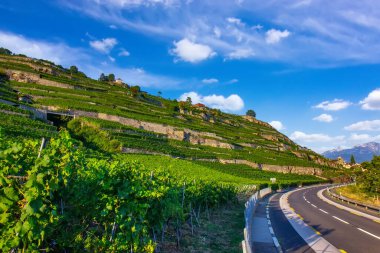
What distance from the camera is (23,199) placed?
498 cm

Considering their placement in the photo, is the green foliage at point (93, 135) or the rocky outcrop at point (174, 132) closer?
the green foliage at point (93, 135)

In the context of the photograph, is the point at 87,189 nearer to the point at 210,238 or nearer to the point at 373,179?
the point at 210,238

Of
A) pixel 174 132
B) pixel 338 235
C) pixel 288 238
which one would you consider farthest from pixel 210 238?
pixel 174 132

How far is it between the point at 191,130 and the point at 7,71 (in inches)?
1891

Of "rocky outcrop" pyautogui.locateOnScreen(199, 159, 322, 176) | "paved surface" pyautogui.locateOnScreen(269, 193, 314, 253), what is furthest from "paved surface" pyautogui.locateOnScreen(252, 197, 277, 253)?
"rocky outcrop" pyautogui.locateOnScreen(199, 159, 322, 176)

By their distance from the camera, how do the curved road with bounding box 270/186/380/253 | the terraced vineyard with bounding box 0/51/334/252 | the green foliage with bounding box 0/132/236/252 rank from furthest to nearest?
the curved road with bounding box 270/186/380/253 → the terraced vineyard with bounding box 0/51/334/252 → the green foliage with bounding box 0/132/236/252

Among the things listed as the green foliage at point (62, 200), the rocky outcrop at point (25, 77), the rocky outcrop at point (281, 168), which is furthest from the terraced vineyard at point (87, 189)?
the rocky outcrop at point (281, 168)

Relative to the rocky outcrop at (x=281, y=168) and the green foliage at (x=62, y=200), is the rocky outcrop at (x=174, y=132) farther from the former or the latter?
the green foliage at (x=62, y=200)

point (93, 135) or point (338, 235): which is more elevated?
point (93, 135)

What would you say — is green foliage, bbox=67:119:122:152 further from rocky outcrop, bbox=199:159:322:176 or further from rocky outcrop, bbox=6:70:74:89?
rocky outcrop, bbox=6:70:74:89

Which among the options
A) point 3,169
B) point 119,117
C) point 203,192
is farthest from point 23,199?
point 119,117

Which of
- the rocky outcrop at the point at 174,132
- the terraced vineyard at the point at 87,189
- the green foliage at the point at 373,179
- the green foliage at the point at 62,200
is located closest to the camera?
the green foliage at the point at 62,200

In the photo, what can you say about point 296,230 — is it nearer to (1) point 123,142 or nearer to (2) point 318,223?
(2) point 318,223

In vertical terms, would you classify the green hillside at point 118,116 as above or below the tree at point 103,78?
below
